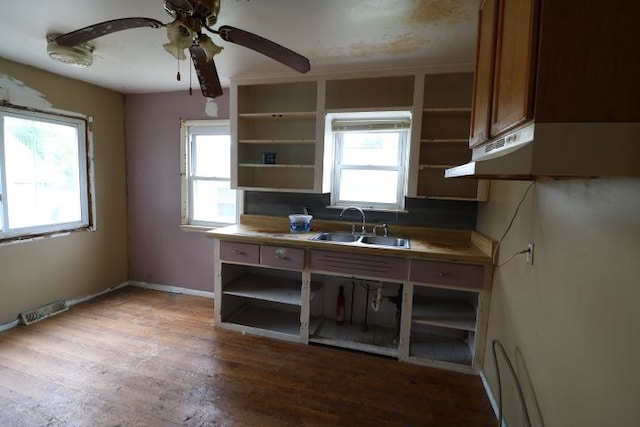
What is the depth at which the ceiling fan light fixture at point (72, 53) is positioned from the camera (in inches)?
Result: 80.6

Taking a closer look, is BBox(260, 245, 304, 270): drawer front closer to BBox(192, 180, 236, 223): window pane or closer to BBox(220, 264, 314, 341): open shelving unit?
BBox(220, 264, 314, 341): open shelving unit

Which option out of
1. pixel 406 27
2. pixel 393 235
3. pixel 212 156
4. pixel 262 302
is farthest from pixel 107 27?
pixel 262 302

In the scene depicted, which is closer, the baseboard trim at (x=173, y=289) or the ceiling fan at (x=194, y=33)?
the ceiling fan at (x=194, y=33)

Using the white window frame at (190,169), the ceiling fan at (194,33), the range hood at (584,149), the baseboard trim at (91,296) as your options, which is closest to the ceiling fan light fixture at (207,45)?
the ceiling fan at (194,33)

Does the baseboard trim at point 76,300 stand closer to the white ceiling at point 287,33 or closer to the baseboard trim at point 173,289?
the baseboard trim at point 173,289

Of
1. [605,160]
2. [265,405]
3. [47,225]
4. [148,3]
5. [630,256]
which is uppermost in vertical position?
[148,3]

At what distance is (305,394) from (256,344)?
2.35 ft

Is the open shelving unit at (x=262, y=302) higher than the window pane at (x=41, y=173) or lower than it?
lower

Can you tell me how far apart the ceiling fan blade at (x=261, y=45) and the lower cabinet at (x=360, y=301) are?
1369 mm

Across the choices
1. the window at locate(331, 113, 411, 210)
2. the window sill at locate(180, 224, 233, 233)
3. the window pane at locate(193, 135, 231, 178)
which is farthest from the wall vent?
the window sill at locate(180, 224, 233, 233)

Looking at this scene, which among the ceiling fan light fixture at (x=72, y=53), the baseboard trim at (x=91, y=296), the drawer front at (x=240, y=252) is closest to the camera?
the ceiling fan light fixture at (x=72, y=53)

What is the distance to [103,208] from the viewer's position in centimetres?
332

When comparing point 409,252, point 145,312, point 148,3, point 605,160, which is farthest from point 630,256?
point 145,312

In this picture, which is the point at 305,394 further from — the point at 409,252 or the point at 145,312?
the point at 145,312
